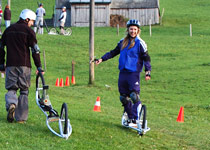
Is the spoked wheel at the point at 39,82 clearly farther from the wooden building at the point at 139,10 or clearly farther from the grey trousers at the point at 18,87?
the wooden building at the point at 139,10

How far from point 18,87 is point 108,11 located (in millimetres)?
41123

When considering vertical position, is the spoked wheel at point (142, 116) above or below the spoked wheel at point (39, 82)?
below

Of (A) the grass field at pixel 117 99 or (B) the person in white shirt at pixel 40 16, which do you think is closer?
(A) the grass field at pixel 117 99

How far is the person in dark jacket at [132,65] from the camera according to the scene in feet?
31.4

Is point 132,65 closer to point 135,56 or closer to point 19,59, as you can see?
point 135,56

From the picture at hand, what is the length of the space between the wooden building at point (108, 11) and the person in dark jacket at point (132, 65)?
39.8 metres

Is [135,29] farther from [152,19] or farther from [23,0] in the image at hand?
[23,0]

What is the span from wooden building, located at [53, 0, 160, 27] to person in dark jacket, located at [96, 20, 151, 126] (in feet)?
131

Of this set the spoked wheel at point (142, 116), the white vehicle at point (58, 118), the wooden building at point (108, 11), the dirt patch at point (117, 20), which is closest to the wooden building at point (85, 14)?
the wooden building at point (108, 11)

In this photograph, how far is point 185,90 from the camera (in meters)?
20.2

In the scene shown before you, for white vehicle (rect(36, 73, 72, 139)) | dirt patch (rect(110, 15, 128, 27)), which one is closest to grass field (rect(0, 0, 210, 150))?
white vehicle (rect(36, 73, 72, 139))

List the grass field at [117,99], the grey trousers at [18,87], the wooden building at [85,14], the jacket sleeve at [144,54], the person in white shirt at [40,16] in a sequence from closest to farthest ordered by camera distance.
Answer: the grass field at [117,99], the grey trousers at [18,87], the jacket sleeve at [144,54], the person in white shirt at [40,16], the wooden building at [85,14]

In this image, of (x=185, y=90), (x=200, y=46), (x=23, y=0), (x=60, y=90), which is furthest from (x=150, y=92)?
(x=23, y=0)

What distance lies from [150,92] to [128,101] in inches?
386
